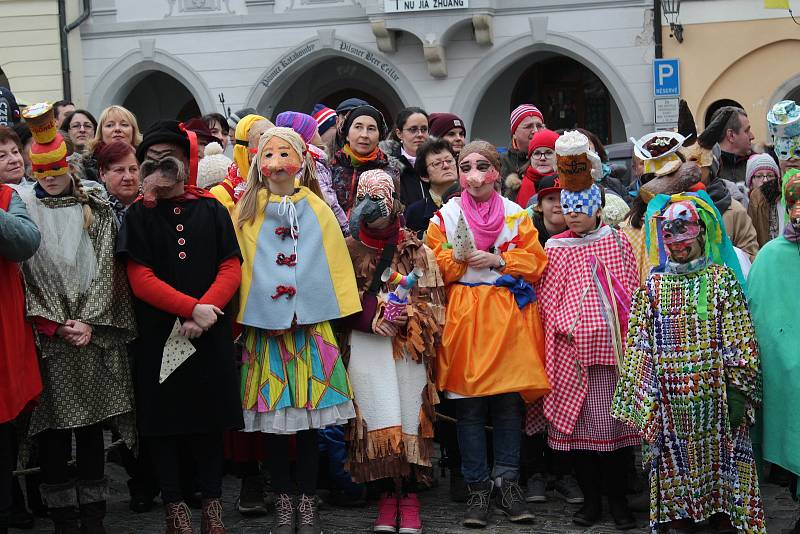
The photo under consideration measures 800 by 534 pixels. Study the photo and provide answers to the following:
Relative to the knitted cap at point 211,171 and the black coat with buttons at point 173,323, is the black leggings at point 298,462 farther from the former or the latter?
the knitted cap at point 211,171

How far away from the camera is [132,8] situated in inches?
776

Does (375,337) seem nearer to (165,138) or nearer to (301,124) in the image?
(165,138)

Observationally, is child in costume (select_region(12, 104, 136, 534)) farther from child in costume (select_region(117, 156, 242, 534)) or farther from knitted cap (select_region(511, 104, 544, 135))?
knitted cap (select_region(511, 104, 544, 135))

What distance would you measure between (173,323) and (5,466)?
1.01 metres

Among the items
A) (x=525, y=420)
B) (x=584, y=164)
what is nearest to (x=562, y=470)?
(x=525, y=420)

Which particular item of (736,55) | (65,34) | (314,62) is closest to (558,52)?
(736,55)

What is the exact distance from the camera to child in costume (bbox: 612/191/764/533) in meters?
5.46

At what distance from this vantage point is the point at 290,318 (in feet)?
18.6

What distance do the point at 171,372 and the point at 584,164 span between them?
2336 millimetres

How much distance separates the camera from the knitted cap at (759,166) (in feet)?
27.2

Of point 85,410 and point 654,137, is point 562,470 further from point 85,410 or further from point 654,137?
point 85,410

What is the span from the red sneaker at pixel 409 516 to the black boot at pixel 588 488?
816 millimetres

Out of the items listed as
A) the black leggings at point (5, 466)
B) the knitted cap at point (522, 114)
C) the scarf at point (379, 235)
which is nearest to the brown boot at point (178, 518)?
the black leggings at point (5, 466)

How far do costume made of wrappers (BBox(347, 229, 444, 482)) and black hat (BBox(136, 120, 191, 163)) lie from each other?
0.97 metres
